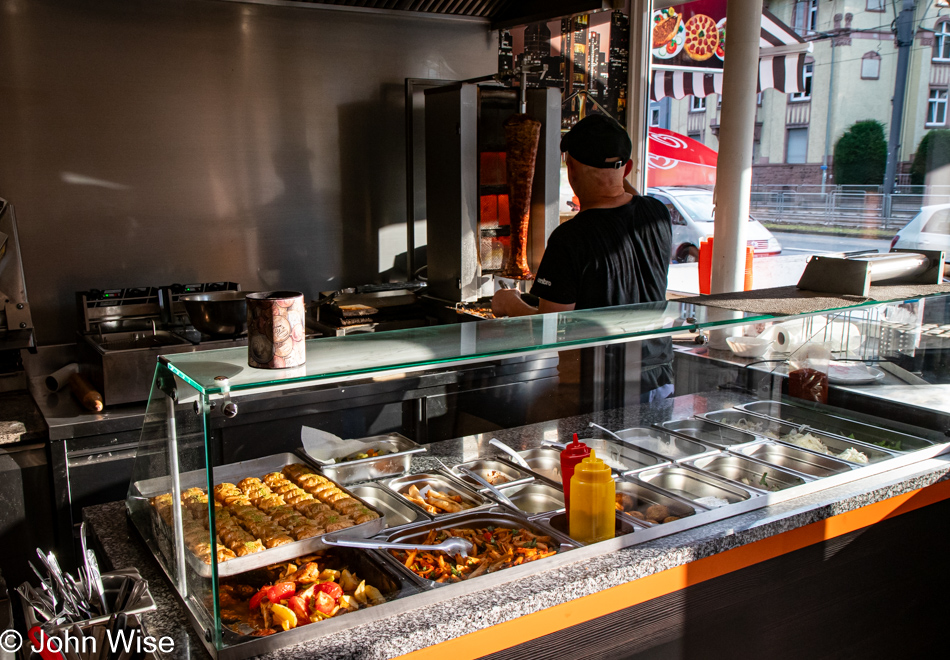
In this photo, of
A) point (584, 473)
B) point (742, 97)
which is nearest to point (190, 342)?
point (584, 473)

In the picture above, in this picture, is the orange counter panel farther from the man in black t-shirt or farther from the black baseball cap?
the black baseball cap

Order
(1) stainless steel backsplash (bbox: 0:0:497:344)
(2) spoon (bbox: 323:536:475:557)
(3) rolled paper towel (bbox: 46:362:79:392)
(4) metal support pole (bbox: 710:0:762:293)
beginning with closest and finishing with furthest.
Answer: (2) spoon (bbox: 323:536:475:557) < (3) rolled paper towel (bbox: 46:362:79:392) < (1) stainless steel backsplash (bbox: 0:0:497:344) < (4) metal support pole (bbox: 710:0:762:293)

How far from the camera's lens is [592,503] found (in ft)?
5.10

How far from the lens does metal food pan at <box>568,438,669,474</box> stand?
1.97 metres

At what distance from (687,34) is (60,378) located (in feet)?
12.6

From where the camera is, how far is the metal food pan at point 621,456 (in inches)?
77.4

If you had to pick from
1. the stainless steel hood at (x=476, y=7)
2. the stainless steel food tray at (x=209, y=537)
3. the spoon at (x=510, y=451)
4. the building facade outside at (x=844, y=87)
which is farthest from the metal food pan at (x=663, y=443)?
the building facade outside at (x=844, y=87)

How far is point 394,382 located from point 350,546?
1.99 feet

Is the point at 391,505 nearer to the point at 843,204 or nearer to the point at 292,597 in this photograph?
the point at 292,597

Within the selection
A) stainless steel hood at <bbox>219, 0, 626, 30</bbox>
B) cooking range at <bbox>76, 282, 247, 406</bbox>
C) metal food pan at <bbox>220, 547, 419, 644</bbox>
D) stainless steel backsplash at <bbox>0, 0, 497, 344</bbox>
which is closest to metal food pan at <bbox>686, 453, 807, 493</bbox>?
metal food pan at <bbox>220, 547, 419, 644</bbox>

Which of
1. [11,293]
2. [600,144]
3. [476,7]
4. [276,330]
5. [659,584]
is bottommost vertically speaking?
[659,584]

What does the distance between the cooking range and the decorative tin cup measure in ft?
4.59

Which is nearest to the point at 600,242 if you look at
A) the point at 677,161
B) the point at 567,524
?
the point at 567,524

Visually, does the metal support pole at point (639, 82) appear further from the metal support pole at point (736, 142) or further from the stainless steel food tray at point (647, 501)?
the stainless steel food tray at point (647, 501)
